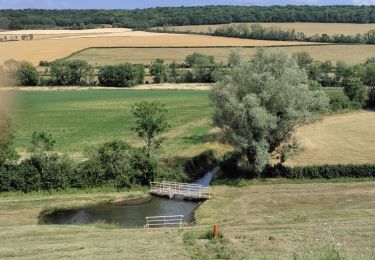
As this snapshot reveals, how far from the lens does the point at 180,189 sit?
44250 mm

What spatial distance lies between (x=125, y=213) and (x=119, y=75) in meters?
82.1

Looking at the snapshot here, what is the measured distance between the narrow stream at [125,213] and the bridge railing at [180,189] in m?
0.68

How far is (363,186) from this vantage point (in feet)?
142

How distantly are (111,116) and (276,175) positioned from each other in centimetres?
4096

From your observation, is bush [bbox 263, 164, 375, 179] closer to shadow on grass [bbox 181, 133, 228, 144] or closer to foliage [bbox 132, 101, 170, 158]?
foliage [bbox 132, 101, 170, 158]

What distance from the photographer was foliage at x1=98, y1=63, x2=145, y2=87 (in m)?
A: 119

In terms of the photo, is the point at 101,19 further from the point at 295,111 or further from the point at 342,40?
the point at 295,111

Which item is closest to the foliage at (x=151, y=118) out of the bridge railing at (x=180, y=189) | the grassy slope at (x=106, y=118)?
the bridge railing at (x=180, y=189)

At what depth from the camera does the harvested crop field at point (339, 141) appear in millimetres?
53000

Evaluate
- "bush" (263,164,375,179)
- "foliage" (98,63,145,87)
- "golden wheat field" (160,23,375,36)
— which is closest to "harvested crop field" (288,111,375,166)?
"bush" (263,164,375,179)

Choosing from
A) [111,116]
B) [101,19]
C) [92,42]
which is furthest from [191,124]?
[101,19]

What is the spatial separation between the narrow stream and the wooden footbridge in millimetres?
582

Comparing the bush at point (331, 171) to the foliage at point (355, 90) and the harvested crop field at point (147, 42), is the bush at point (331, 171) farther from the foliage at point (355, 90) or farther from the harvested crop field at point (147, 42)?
the harvested crop field at point (147, 42)

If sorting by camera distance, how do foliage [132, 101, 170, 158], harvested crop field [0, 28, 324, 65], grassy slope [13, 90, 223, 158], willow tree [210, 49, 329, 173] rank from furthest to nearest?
harvested crop field [0, 28, 324, 65]
grassy slope [13, 90, 223, 158]
foliage [132, 101, 170, 158]
willow tree [210, 49, 329, 173]
